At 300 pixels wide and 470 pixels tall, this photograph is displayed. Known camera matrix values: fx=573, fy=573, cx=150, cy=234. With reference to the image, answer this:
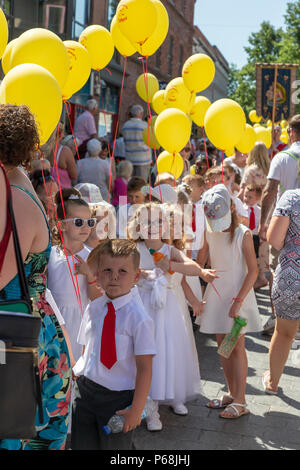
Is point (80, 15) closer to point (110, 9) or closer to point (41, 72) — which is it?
point (110, 9)

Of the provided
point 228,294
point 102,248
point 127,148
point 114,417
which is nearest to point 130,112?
point 127,148

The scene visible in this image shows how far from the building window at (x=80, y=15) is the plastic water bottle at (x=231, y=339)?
13.3 meters

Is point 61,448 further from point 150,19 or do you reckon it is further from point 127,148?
point 127,148

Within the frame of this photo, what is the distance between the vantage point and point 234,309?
436cm

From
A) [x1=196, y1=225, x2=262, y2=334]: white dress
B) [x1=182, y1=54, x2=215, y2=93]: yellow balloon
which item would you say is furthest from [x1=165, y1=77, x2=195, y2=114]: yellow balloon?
[x1=196, y1=225, x2=262, y2=334]: white dress

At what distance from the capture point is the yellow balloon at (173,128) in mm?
5672

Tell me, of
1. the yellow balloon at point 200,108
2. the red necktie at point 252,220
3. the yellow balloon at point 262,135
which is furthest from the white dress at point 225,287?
the yellow balloon at point 262,135

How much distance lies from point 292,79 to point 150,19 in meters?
8.80

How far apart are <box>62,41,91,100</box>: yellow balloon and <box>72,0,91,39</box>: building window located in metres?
12.0

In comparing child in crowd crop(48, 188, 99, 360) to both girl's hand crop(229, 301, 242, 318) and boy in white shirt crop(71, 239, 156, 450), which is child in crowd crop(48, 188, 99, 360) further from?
girl's hand crop(229, 301, 242, 318)

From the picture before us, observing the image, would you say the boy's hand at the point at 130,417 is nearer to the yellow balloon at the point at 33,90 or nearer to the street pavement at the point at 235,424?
the street pavement at the point at 235,424

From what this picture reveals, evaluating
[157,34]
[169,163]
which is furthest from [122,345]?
[169,163]

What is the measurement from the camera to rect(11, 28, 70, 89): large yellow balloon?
349 centimetres

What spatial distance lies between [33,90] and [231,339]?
2.31 metres
